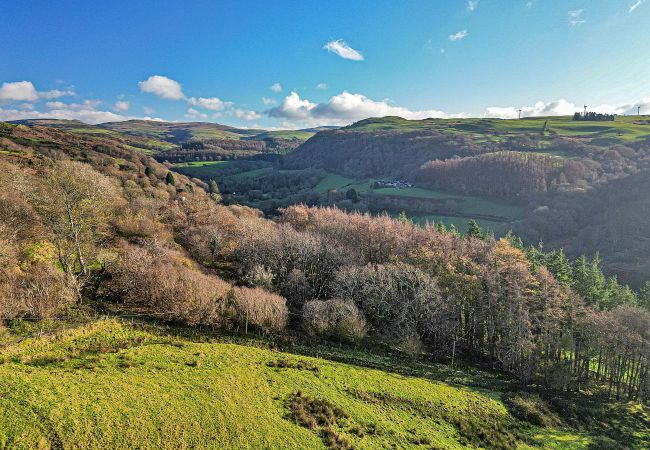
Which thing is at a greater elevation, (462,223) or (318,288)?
(318,288)

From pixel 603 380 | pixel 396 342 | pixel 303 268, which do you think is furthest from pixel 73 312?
pixel 603 380

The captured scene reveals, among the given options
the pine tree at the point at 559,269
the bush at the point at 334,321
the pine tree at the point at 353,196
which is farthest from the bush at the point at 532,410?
the pine tree at the point at 353,196

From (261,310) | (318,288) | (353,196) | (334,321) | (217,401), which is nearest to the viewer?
(217,401)

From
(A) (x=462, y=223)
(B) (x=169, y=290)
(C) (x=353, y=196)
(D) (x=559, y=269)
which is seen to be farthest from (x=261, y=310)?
(C) (x=353, y=196)

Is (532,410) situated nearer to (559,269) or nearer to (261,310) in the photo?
(559,269)

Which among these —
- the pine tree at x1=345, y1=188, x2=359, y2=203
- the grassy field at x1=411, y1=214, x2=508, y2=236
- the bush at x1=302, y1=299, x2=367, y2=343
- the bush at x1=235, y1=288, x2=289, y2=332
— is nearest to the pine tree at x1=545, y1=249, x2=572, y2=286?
the bush at x1=302, y1=299, x2=367, y2=343

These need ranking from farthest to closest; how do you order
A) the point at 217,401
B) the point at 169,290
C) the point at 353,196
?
1. the point at 353,196
2. the point at 169,290
3. the point at 217,401
